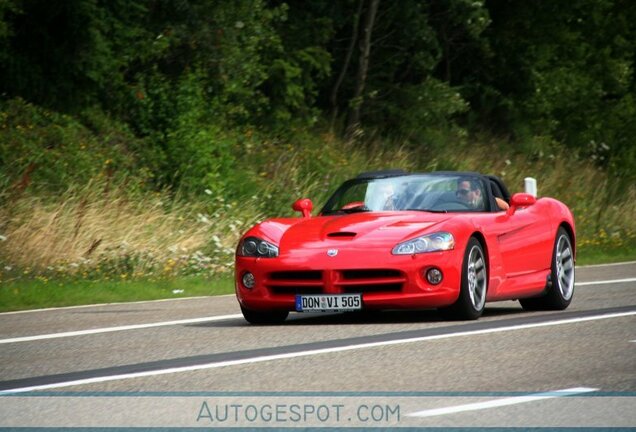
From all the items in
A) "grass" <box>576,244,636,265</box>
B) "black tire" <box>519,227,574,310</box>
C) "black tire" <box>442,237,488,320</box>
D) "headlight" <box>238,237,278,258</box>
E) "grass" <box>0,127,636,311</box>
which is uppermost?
"headlight" <box>238,237,278,258</box>

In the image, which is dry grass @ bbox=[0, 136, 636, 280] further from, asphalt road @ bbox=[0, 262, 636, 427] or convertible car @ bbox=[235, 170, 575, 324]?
convertible car @ bbox=[235, 170, 575, 324]

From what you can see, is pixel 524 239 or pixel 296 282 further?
pixel 524 239

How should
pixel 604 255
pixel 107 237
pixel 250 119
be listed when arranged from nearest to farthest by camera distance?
pixel 107 237 → pixel 604 255 → pixel 250 119

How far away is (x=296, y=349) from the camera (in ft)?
35.7

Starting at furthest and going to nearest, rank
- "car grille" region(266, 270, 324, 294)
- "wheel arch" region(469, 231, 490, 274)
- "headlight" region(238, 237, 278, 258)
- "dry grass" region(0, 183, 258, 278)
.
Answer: "dry grass" region(0, 183, 258, 278)
"wheel arch" region(469, 231, 490, 274)
"headlight" region(238, 237, 278, 258)
"car grille" region(266, 270, 324, 294)

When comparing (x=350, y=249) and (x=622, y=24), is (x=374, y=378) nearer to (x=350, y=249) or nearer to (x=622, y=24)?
(x=350, y=249)

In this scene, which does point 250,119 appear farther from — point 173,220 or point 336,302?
point 336,302

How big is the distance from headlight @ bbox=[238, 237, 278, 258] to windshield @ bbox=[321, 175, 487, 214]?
1.30m

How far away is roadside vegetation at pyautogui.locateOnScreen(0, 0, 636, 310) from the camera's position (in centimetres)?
2089

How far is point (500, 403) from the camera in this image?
8180 millimetres

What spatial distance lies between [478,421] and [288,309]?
17.9 feet

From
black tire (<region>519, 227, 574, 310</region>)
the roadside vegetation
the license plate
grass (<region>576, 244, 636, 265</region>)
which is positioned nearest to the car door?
black tire (<region>519, 227, 574, 310</region>)

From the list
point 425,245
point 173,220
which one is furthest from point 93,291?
point 425,245

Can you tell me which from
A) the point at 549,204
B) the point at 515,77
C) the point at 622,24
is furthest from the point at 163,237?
the point at 622,24
